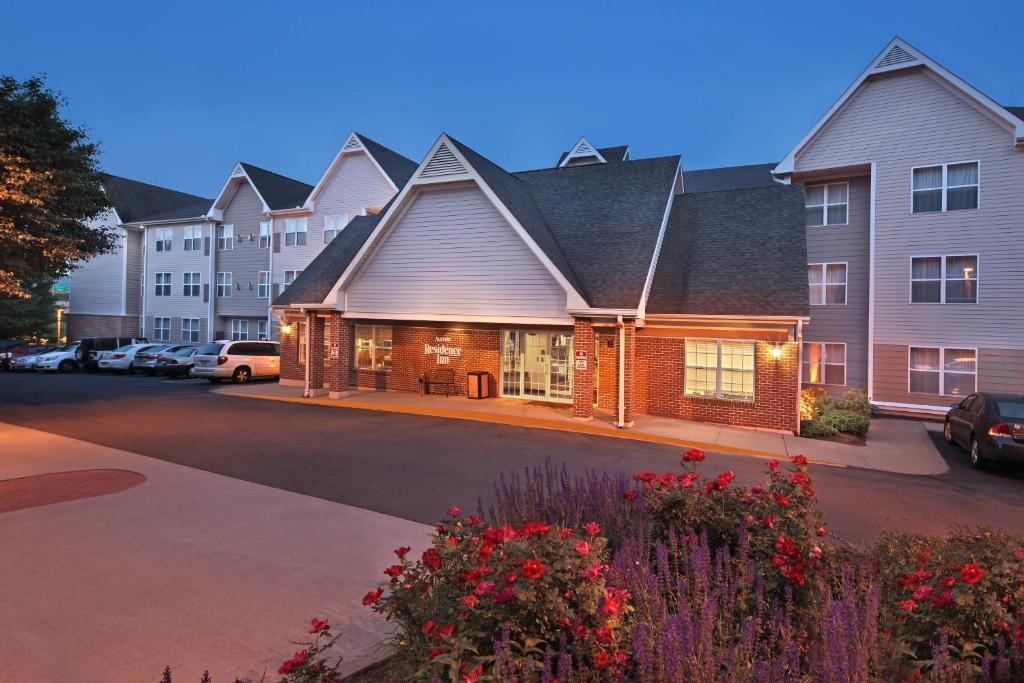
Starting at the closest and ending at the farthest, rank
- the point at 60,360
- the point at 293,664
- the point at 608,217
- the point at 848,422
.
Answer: the point at 293,664 → the point at 848,422 → the point at 608,217 → the point at 60,360

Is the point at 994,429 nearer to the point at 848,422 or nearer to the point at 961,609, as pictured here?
the point at 848,422

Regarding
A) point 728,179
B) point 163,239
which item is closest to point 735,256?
point 728,179

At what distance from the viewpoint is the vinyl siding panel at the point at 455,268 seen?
16734mm

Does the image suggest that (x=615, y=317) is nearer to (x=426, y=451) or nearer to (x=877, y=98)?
(x=426, y=451)

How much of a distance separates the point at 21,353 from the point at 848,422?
43066 millimetres

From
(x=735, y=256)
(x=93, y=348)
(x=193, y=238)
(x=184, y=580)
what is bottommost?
(x=184, y=580)

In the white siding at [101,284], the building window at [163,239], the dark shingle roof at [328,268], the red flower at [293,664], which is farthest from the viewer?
the white siding at [101,284]

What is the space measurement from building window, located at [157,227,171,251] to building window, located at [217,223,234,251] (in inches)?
201

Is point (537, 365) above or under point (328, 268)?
under

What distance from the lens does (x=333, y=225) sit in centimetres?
3200

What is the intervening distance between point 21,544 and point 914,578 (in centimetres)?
873

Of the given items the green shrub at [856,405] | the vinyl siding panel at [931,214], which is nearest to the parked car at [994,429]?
the green shrub at [856,405]

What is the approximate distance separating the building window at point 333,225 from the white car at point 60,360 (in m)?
15.9

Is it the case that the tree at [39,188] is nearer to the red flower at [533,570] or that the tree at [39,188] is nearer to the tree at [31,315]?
the red flower at [533,570]
